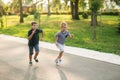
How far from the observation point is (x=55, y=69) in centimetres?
948

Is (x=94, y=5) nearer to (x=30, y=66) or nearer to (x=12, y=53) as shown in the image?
(x=12, y=53)

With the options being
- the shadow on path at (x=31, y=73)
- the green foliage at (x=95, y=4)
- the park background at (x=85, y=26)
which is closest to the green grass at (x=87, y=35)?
the park background at (x=85, y=26)

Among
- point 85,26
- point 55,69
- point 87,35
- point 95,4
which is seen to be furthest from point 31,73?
point 85,26

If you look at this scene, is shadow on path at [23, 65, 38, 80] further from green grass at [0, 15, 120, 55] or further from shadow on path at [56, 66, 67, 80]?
green grass at [0, 15, 120, 55]

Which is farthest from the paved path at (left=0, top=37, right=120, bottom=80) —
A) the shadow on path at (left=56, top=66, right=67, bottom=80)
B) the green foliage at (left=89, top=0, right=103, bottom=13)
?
the green foliage at (left=89, top=0, right=103, bottom=13)

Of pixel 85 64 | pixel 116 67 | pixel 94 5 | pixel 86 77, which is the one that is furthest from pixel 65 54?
pixel 94 5

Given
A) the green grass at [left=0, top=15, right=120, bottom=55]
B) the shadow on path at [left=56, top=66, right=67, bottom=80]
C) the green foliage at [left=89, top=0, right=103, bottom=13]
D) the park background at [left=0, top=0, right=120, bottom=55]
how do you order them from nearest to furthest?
the shadow on path at [left=56, top=66, right=67, bottom=80]
the green grass at [left=0, top=15, right=120, bottom=55]
the park background at [left=0, top=0, right=120, bottom=55]
the green foliage at [left=89, top=0, right=103, bottom=13]

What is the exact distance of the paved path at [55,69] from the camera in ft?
27.7

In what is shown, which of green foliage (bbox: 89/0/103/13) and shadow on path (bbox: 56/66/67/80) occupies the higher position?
green foliage (bbox: 89/0/103/13)

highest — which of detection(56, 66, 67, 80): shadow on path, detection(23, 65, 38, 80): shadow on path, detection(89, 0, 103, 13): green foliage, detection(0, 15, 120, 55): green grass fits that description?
detection(89, 0, 103, 13): green foliage

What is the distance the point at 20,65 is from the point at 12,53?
2.84 metres

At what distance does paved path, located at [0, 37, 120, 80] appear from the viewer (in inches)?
332

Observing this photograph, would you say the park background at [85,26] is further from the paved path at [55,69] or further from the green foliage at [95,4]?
the paved path at [55,69]

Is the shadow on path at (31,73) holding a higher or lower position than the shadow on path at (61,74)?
higher
